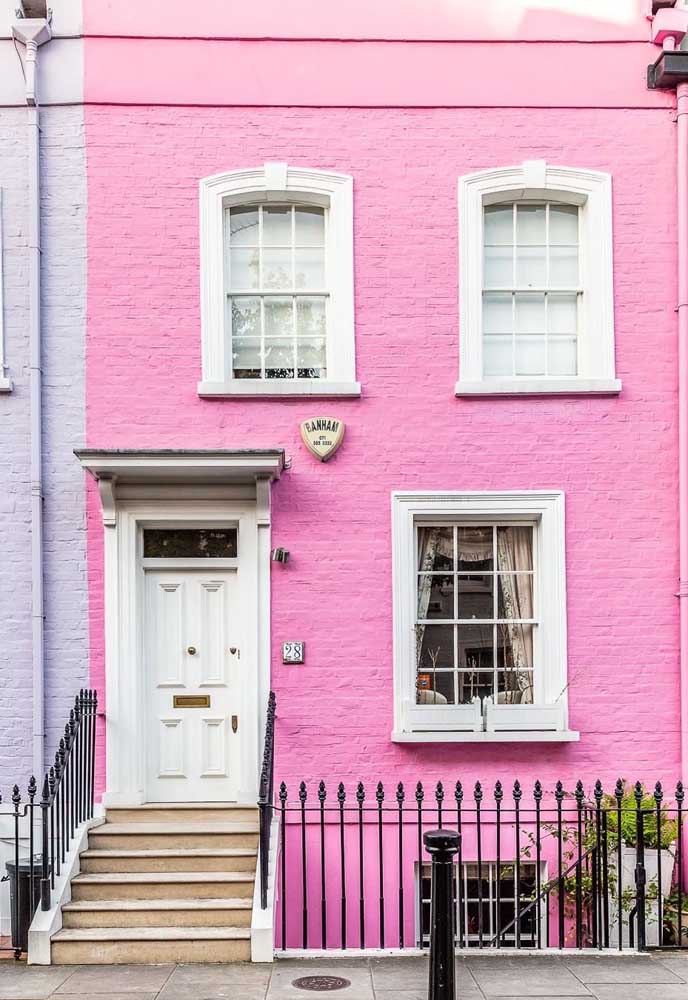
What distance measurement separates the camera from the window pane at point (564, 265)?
10641 millimetres

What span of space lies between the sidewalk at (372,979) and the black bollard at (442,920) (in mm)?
563

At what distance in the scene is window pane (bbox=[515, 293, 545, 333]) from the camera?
34.8 ft

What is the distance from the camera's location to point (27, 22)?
10.2m

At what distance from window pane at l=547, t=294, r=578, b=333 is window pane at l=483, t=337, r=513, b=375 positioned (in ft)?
1.42

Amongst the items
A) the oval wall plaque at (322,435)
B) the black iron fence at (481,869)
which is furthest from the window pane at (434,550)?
the black iron fence at (481,869)

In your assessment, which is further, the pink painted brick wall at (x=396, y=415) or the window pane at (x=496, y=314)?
the window pane at (x=496, y=314)

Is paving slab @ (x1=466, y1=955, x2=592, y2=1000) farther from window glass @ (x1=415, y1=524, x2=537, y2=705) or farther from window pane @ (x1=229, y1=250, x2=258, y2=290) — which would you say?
window pane @ (x1=229, y1=250, x2=258, y2=290)

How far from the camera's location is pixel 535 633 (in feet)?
33.9

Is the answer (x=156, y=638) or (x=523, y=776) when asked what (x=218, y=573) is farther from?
(x=523, y=776)

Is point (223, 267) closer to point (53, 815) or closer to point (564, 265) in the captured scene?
point (564, 265)

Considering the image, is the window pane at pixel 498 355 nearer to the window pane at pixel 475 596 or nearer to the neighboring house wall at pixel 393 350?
the neighboring house wall at pixel 393 350

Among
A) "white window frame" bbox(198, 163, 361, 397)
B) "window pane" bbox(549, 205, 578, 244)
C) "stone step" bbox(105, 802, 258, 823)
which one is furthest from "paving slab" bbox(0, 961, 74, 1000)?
"window pane" bbox(549, 205, 578, 244)

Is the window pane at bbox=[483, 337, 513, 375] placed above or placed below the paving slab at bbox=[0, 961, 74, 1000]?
above

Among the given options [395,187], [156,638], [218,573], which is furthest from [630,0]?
[156,638]
